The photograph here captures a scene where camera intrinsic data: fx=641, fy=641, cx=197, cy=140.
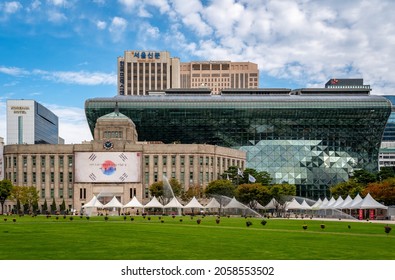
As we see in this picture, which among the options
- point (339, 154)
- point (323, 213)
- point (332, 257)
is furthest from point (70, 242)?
point (339, 154)

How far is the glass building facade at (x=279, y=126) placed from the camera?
192 m

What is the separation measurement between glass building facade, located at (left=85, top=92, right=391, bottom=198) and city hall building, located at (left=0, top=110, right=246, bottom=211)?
76.5 feet

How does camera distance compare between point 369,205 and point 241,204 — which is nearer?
point 369,205

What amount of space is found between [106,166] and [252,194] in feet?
144

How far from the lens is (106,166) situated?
529ft

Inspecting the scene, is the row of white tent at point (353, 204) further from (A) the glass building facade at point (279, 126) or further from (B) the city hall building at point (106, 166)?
(A) the glass building facade at point (279, 126)

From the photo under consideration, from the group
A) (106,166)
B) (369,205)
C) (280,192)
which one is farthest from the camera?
(106,166)

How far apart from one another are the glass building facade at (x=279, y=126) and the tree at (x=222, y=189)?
47105 mm

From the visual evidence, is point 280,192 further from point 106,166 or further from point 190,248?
point 190,248

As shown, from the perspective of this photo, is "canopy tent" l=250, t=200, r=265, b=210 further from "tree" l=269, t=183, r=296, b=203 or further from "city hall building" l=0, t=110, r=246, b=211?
"city hall building" l=0, t=110, r=246, b=211

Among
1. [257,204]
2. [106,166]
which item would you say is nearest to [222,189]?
[257,204]

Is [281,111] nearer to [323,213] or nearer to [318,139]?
[318,139]

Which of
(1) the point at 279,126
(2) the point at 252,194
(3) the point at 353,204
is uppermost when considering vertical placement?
(1) the point at 279,126

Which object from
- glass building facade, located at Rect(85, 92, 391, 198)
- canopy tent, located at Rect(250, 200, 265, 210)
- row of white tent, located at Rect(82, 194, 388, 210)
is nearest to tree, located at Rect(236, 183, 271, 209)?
canopy tent, located at Rect(250, 200, 265, 210)
